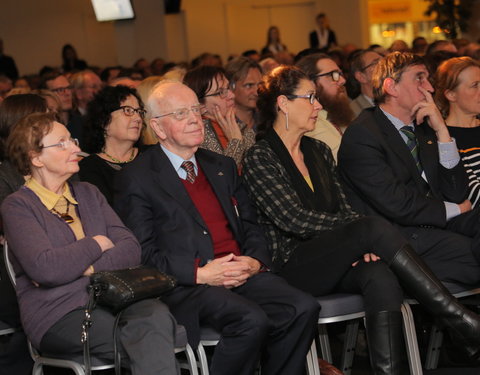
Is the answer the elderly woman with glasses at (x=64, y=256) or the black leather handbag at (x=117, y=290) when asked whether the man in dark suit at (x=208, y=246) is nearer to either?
the elderly woman with glasses at (x=64, y=256)

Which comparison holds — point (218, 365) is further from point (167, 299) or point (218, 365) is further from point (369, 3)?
point (369, 3)

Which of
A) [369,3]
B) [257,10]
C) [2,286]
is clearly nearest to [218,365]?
[2,286]

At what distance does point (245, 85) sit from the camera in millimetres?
5680

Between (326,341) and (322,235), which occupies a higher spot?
(322,235)

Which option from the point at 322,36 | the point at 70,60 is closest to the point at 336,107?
the point at 70,60

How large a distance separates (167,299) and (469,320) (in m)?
1.30

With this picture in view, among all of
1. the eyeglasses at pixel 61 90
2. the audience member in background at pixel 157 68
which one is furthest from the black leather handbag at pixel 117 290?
the audience member in background at pixel 157 68

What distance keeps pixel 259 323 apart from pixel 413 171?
1360 millimetres

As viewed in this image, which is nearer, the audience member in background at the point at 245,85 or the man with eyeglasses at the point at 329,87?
the man with eyeglasses at the point at 329,87

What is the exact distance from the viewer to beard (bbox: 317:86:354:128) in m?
5.29

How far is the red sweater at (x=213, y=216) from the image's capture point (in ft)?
11.9

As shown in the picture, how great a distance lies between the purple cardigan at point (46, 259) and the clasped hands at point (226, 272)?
0.31 metres

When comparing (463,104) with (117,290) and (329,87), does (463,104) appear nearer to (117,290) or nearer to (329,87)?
(329,87)

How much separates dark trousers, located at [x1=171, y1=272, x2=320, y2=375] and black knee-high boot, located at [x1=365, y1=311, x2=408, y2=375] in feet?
0.87
